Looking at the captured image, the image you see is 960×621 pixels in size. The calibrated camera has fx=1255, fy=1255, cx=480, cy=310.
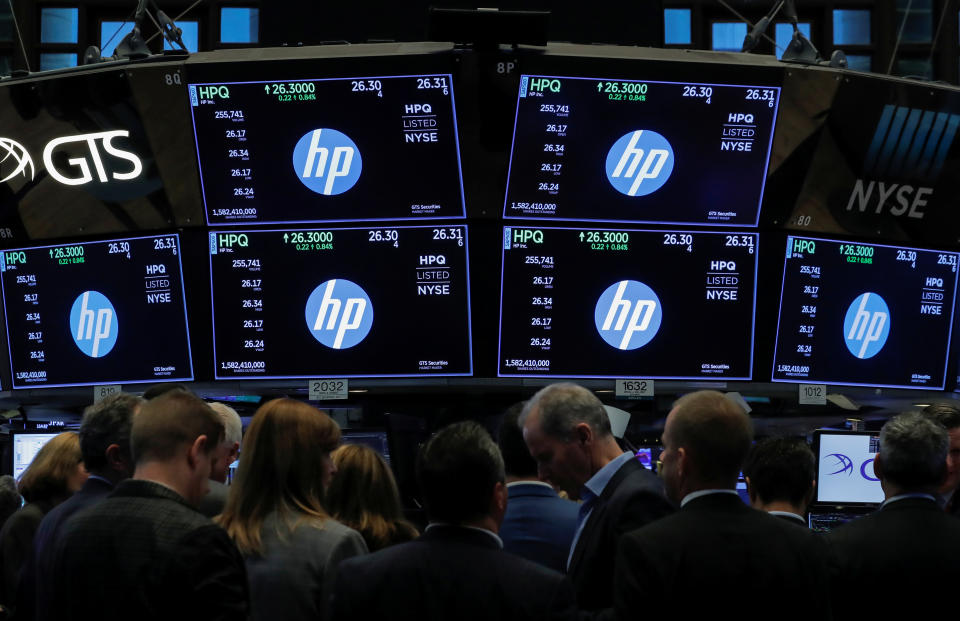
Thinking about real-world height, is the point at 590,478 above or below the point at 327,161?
below

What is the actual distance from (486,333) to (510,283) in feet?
0.94

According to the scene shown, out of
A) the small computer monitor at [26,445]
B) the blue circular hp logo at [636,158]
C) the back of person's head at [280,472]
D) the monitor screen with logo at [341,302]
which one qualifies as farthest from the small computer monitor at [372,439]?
the back of person's head at [280,472]

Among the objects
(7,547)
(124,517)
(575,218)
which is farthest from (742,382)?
(124,517)

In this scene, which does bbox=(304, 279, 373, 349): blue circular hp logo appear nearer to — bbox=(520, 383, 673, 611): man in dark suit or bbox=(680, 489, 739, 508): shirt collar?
bbox=(520, 383, 673, 611): man in dark suit

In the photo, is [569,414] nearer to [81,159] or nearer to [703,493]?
[703,493]

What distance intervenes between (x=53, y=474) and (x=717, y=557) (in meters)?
2.91

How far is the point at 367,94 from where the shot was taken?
251 inches

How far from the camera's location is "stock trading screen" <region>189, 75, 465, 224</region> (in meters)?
6.37

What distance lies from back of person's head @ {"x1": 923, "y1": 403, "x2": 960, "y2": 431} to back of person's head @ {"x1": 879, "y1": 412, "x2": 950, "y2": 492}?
1.03m

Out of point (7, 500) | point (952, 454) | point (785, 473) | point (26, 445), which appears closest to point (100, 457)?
point (785, 473)

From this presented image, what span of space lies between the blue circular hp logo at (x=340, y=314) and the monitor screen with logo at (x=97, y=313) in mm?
723

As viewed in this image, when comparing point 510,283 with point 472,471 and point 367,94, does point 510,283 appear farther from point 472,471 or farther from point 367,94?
point 472,471

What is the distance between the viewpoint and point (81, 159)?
6688mm

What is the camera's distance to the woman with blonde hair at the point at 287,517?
3021 mm
